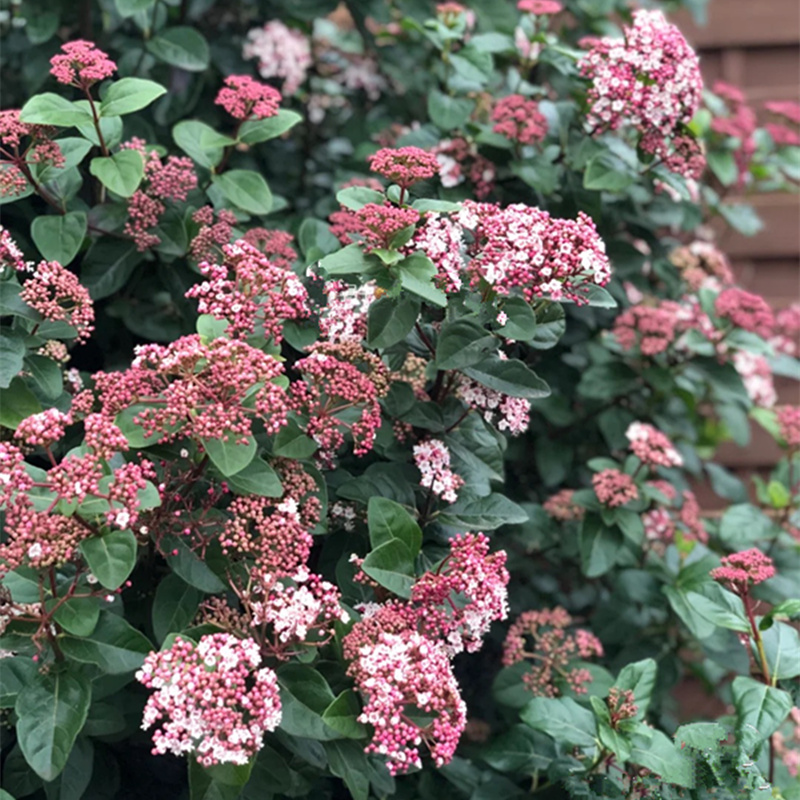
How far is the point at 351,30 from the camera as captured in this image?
10.9 feet

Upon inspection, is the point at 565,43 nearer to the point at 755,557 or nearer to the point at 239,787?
the point at 755,557

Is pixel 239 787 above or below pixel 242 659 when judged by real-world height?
below

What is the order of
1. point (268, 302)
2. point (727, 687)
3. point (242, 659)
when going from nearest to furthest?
point (242, 659)
point (268, 302)
point (727, 687)

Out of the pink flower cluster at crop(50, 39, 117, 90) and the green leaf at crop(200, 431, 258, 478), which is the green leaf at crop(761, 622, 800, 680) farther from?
the pink flower cluster at crop(50, 39, 117, 90)

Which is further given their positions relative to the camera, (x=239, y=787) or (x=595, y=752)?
(x=595, y=752)

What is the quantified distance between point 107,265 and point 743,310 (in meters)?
1.39

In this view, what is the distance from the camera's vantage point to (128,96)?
169 cm

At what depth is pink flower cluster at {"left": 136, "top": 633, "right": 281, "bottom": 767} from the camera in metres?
1.18

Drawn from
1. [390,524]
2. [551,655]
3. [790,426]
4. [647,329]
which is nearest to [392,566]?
[390,524]

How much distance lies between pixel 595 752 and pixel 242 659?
794mm

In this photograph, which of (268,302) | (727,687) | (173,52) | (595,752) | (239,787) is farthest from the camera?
(727,687)

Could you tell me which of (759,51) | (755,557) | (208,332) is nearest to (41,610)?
(208,332)

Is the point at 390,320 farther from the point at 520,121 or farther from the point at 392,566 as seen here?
the point at 520,121

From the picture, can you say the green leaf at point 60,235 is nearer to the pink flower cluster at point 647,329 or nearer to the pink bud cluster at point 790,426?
the pink flower cluster at point 647,329
